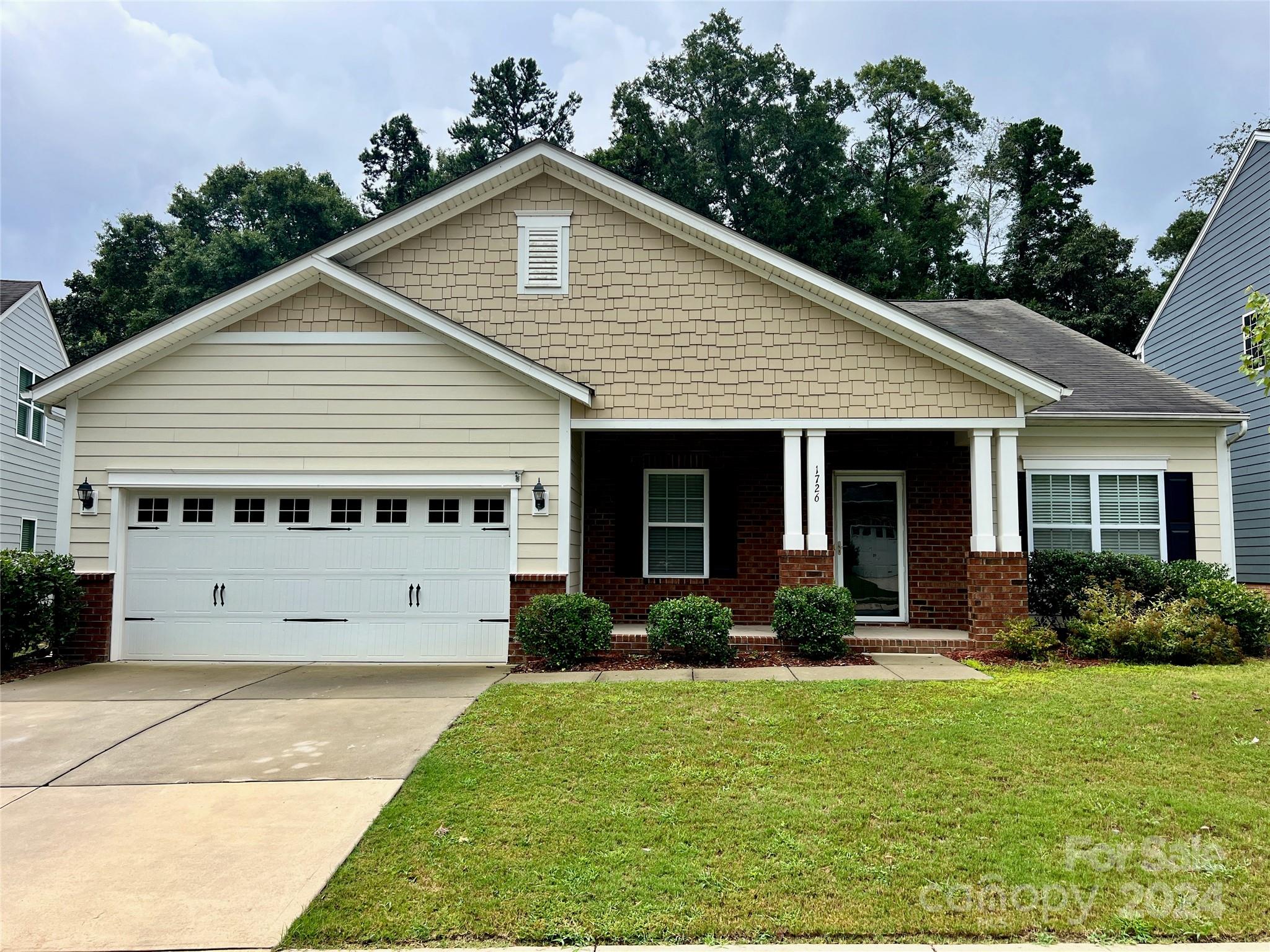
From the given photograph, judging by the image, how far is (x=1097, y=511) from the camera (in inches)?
473

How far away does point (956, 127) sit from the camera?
37375mm

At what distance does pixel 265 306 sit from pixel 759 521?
7.57 metres

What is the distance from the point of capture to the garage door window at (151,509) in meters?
10.6

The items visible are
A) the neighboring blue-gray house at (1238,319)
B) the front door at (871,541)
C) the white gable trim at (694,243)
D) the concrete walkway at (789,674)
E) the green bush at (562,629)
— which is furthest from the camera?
the neighboring blue-gray house at (1238,319)

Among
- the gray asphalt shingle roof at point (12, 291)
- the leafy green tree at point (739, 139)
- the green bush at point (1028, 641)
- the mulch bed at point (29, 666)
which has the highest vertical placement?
the leafy green tree at point (739, 139)

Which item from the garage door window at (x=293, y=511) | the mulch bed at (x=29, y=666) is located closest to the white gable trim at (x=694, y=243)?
the garage door window at (x=293, y=511)

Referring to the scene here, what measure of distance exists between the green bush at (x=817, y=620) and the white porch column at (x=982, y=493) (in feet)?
6.65

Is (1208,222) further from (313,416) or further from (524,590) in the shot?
(313,416)

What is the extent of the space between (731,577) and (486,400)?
15.2 feet

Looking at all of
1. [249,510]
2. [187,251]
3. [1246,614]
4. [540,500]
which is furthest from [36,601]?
[187,251]

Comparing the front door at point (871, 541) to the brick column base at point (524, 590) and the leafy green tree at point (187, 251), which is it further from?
the leafy green tree at point (187, 251)

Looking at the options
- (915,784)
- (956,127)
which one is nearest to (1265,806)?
(915,784)

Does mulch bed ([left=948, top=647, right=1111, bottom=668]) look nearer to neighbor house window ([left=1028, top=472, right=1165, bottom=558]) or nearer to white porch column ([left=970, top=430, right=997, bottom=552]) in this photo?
white porch column ([left=970, top=430, right=997, bottom=552])

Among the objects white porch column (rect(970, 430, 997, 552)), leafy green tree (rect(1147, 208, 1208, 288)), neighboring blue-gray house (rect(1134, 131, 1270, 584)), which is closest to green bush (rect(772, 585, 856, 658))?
white porch column (rect(970, 430, 997, 552))
